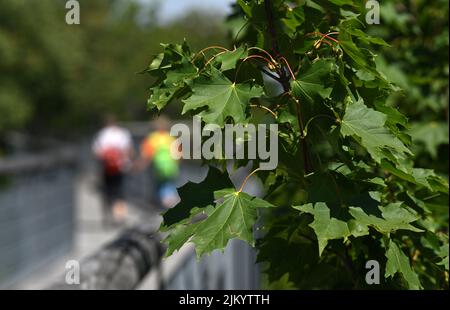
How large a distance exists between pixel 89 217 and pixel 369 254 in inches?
562

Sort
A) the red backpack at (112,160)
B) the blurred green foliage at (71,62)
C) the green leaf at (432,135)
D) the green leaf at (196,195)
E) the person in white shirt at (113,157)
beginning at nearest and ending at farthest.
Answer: the green leaf at (196,195), the green leaf at (432,135), the person in white shirt at (113,157), the red backpack at (112,160), the blurred green foliage at (71,62)

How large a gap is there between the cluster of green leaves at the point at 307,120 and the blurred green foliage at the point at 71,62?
22413 mm

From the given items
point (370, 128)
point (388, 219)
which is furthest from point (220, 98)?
point (388, 219)

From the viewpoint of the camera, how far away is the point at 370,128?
2064 mm

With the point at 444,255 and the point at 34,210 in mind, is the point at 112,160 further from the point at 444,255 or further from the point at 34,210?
the point at 444,255

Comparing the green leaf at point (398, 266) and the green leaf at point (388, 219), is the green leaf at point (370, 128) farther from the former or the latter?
the green leaf at point (398, 266)

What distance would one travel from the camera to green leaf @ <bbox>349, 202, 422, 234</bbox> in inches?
79.2

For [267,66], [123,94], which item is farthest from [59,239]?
[123,94]

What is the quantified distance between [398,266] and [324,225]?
0.32 m

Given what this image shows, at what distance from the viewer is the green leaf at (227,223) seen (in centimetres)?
201

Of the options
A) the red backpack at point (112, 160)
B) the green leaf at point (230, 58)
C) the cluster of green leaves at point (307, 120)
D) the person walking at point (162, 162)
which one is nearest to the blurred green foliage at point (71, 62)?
the red backpack at point (112, 160)

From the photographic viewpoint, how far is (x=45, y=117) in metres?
33.8

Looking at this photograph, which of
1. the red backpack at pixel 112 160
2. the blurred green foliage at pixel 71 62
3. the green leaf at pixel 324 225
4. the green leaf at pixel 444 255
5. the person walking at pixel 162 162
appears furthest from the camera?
the blurred green foliage at pixel 71 62
